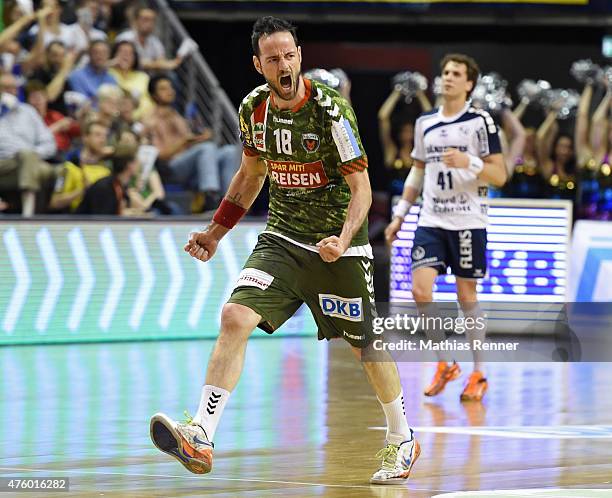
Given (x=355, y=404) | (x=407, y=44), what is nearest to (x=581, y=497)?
(x=355, y=404)

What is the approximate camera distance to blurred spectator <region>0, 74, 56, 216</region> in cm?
1464

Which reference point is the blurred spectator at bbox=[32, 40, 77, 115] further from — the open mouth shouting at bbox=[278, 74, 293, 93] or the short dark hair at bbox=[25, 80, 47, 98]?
the open mouth shouting at bbox=[278, 74, 293, 93]

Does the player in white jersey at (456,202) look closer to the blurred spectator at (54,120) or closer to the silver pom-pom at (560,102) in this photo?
the blurred spectator at (54,120)

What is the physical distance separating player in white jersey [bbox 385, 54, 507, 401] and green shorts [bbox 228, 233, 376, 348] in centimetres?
339

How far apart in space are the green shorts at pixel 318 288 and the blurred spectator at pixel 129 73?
10742mm

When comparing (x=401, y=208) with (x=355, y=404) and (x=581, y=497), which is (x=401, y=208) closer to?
(x=355, y=404)

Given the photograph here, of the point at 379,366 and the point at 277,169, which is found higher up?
the point at 277,169

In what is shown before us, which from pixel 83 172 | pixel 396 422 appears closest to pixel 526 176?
pixel 83 172

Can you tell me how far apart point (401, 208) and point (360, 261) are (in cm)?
348

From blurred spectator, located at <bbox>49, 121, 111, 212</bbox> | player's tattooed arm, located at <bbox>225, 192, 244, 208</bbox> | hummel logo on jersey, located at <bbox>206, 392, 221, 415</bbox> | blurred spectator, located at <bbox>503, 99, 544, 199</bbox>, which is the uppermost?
player's tattooed arm, located at <bbox>225, 192, 244, 208</bbox>

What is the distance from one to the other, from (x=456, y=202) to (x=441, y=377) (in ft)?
4.36

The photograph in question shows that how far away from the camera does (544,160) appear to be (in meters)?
20.6

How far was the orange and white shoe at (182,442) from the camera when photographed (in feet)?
20.4

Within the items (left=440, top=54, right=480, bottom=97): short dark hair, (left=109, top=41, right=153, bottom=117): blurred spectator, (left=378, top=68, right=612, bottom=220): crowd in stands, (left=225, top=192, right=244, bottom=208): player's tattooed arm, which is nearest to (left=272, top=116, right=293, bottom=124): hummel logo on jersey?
(left=225, top=192, right=244, bottom=208): player's tattooed arm
